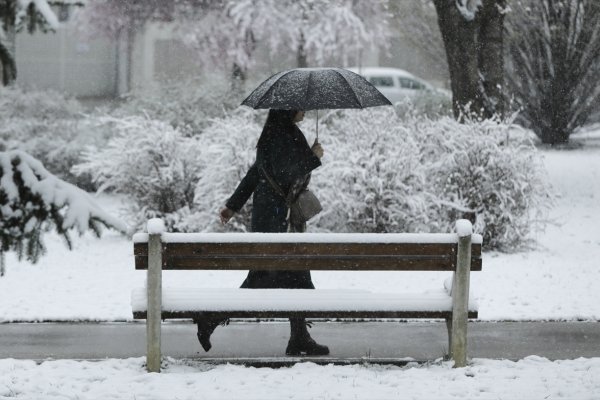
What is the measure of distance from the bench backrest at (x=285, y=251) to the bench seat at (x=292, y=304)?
22 cm

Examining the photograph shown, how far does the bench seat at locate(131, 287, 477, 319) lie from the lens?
6113mm

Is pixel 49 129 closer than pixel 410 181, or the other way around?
pixel 410 181

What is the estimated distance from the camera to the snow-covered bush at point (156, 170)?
1210 centimetres

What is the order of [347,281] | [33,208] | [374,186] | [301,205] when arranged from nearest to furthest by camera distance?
[33,208] → [301,205] → [347,281] → [374,186]

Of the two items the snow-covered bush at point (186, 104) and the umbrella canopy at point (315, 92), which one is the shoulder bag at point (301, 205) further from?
the snow-covered bush at point (186, 104)

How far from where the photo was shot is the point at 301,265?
6.03 meters

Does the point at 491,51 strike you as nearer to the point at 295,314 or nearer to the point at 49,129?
the point at 49,129

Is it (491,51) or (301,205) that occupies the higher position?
(491,51)

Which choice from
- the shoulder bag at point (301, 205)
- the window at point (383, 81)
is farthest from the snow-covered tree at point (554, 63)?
the shoulder bag at point (301, 205)

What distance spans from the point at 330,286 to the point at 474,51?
6.13 meters

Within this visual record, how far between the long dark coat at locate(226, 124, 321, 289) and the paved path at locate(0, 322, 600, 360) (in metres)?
0.51

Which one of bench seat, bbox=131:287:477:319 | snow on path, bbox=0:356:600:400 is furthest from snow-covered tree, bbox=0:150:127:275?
bench seat, bbox=131:287:477:319

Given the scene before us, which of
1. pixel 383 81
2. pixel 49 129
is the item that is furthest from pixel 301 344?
pixel 383 81

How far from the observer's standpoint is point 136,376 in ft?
19.7
